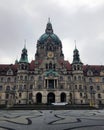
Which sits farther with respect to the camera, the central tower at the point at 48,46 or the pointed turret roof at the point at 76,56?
the central tower at the point at 48,46

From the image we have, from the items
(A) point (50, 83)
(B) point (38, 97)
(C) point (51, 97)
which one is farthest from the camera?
(A) point (50, 83)

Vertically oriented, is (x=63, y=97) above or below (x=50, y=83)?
below

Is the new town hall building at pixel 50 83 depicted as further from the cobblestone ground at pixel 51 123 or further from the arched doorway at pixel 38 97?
the cobblestone ground at pixel 51 123

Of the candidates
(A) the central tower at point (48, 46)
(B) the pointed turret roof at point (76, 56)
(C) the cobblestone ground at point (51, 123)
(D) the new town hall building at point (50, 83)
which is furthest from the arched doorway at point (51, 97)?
(C) the cobblestone ground at point (51, 123)

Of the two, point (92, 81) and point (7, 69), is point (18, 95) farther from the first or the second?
point (92, 81)

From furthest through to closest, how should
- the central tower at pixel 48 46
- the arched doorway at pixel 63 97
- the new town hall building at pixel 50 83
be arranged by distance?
the central tower at pixel 48 46
the arched doorway at pixel 63 97
the new town hall building at pixel 50 83

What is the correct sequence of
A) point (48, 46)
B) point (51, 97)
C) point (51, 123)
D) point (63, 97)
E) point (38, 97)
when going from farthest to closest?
point (48, 46), point (63, 97), point (38, 97), point (51, 97), point (51, 123)

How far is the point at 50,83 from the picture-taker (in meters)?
68.8

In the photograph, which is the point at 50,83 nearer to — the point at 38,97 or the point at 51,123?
the point at 38,97

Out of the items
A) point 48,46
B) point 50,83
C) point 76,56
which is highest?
point 48,46

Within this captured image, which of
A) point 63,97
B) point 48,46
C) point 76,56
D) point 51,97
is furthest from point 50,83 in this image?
point 48,46

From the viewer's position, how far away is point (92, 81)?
73875 millimetres

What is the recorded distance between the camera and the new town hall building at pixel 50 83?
66938mm

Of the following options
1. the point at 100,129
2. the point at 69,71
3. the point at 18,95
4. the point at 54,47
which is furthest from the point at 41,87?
the point at 100,129
